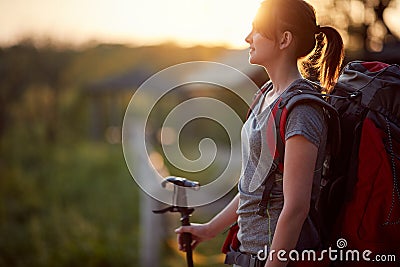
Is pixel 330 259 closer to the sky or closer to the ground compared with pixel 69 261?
closer to the sky

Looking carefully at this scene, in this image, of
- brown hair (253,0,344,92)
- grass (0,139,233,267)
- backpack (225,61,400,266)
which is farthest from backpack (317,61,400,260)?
grass (0,139,233,267)

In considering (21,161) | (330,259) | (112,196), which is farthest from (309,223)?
(21,161)

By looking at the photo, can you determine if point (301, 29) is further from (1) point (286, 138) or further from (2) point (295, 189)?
(2) point (295, 189)

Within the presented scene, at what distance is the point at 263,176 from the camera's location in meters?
1.92

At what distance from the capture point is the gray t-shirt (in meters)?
1.81

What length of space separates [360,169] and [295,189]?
25cm

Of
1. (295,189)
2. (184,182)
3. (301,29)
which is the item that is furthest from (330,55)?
(184,182)

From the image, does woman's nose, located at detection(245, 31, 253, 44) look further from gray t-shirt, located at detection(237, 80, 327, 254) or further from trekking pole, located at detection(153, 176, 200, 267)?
trekking pole, located at detection(153, 176, 200, 267)

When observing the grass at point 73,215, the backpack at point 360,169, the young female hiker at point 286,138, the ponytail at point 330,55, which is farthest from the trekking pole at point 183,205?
the grass at point 73,215

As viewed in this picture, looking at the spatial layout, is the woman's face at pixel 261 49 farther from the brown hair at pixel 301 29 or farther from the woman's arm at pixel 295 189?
the woman's arm at pixel 295 189

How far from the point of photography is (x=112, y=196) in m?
12.5

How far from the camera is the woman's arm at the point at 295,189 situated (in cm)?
178

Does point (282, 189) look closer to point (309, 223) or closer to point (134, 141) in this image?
point (309, 223)

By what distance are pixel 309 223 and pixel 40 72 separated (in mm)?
26348
